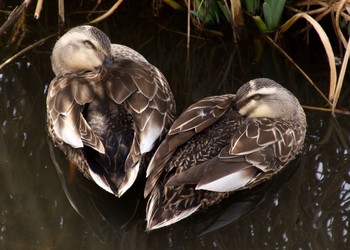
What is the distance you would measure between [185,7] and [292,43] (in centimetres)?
90

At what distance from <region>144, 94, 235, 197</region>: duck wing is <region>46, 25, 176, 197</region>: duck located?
8cm

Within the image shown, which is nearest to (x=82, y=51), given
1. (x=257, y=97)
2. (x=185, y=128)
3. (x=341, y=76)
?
(x=185, y=128)

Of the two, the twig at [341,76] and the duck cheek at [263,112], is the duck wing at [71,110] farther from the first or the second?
the twig at [341,76]

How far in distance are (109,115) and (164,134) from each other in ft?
1.19

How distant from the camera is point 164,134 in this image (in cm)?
461

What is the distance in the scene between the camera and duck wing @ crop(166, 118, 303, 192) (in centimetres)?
415

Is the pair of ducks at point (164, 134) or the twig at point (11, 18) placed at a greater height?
the twig at point (11, 18)

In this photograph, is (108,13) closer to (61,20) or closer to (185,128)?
(61,20)

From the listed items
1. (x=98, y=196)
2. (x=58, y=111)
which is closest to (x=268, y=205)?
(x=98, y=196)

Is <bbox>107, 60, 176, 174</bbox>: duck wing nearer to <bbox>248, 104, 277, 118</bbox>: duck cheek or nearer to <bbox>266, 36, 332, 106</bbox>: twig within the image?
<bbox>248, 104, 277, 118</bbox>: duck cheek

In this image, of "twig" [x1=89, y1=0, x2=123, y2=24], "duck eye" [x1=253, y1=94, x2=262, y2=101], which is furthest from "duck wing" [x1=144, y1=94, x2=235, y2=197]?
"twig" [x1=89, y1=0, x2=123, y2=24]

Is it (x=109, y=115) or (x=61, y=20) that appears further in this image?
(x=61, y=20)

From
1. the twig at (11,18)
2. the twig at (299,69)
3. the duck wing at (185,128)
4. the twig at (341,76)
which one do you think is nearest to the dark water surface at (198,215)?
the twig at (299,69)

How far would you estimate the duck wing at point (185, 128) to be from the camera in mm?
4328
